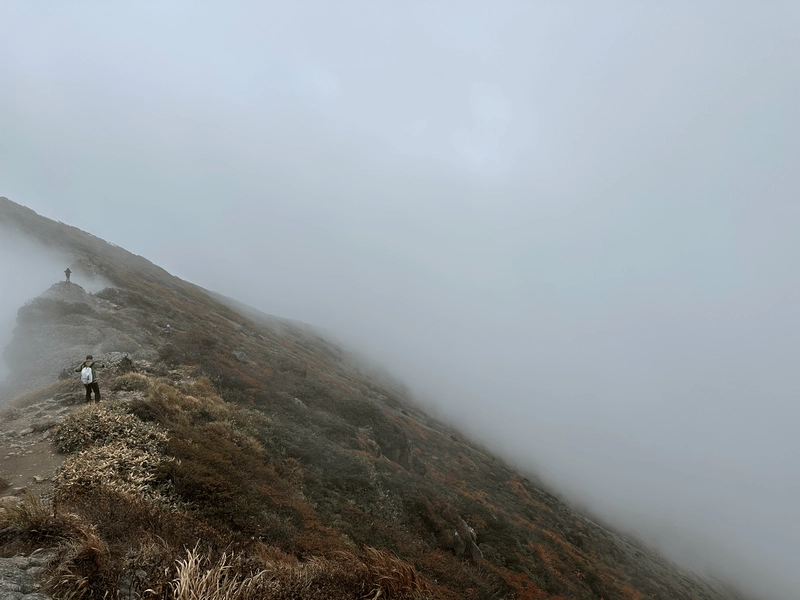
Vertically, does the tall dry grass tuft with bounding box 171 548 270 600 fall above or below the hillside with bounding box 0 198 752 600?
above

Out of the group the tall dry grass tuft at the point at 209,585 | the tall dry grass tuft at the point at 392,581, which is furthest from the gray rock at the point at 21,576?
the tall dry grass tuft at the point at 392,581

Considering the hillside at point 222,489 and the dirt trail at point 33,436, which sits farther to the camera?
the dirt trail at point 33,436

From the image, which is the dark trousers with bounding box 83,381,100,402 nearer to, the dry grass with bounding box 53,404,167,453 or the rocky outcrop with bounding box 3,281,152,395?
the dry grass with bounding box 53,404,167,453

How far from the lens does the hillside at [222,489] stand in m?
5.89

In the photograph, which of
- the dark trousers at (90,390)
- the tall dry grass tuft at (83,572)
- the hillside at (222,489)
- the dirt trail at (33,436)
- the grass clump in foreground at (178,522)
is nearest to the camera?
the tall dry grass tuft at (83,572)

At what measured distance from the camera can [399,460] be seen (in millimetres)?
24828

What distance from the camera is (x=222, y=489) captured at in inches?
385

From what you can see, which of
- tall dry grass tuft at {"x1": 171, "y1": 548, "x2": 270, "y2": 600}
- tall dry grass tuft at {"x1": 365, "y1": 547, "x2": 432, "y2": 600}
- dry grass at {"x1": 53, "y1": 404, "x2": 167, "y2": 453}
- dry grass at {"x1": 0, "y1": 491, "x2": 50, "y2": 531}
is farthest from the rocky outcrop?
tall dry grass tuft at {"x1": 365, "y1": 547, "x2": 432, "y2": 600}

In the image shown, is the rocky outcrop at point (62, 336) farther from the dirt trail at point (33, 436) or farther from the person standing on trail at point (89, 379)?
the person standing on trail at point (89, 379)

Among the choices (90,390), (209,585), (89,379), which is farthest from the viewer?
(90,390)

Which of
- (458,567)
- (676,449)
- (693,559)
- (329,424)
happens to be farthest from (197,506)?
(676,449)

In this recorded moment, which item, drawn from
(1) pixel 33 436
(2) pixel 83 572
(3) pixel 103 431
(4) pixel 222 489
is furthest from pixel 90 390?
(2) pixel 83 572

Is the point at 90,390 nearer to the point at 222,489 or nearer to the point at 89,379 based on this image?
the point at 89,379

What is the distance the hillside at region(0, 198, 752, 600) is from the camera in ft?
19.3
